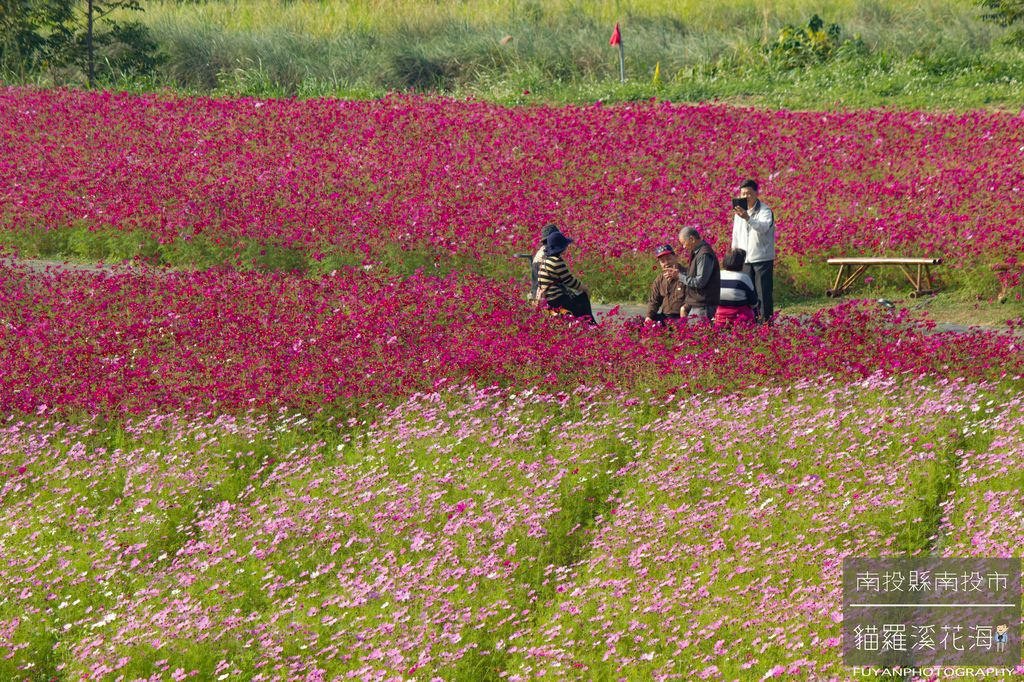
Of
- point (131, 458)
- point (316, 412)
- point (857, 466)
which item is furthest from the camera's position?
point (316, 412)

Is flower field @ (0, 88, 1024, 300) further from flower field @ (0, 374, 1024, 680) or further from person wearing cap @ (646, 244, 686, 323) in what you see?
flower field @ (0, 374, 1024, 680)

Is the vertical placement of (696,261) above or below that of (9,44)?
below

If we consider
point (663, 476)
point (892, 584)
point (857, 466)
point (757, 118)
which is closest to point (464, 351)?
point (663, 476)

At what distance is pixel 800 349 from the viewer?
456 inches

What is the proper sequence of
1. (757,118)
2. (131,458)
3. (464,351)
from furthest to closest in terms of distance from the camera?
(757,118)
(464,351)
(131,458)

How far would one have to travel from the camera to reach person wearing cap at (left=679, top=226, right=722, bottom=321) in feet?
40.0

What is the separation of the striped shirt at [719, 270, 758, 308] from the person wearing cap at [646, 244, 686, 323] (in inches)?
15.7

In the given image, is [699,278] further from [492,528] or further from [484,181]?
[484,181]

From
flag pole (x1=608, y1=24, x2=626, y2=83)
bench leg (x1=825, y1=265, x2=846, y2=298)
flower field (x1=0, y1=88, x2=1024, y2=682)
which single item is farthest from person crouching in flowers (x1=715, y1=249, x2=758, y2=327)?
flag pole (x1=608, y1=24, x2=626, y2=83)

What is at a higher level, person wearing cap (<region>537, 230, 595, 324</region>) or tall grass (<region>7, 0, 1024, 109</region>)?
tall grass (<region>7, 0, 1024, 109</region>)

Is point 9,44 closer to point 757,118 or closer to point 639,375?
point 757,118

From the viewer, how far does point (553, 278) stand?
42.9ft

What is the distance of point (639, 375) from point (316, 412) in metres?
2.69

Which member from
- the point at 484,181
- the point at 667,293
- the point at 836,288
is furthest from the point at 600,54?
the point at 667,293
